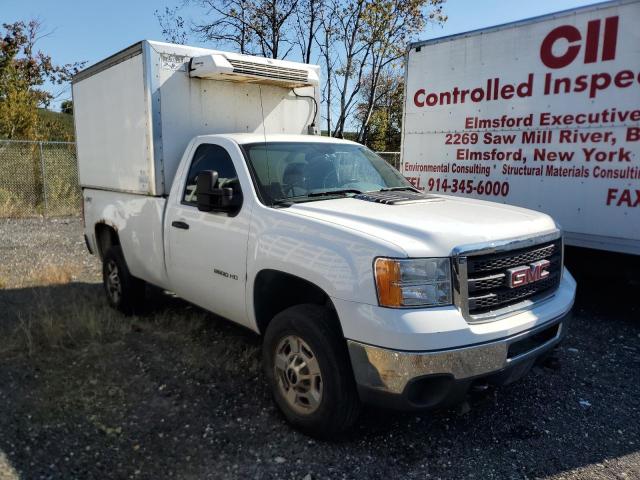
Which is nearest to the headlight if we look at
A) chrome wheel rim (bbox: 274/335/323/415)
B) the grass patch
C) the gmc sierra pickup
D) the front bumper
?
the gmc sierra pickup

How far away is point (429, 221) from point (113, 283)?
4035 millimetres

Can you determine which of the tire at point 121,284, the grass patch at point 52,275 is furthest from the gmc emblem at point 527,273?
the grass patch at point 52,275

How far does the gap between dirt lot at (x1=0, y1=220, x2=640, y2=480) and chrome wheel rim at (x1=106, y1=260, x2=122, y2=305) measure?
1.16ft

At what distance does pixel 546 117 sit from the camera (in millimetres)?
5605

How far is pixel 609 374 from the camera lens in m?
4.30

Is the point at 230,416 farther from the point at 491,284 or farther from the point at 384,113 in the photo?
the point at 384,113

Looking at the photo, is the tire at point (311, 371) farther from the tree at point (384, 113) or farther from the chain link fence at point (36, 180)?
the tree at point (384, 113)

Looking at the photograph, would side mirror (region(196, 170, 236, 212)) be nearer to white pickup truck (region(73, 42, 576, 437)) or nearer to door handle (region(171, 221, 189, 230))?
white pickup truck (region(73, 42, 576, 437))

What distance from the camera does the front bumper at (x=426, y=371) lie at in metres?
2.71

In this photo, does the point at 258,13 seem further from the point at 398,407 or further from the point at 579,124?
the point at 398,407

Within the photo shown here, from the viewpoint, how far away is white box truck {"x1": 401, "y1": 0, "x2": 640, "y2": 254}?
16.4 ft

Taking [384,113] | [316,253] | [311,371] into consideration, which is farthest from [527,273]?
[384,113]

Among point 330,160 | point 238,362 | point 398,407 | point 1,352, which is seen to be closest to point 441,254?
point 398,407

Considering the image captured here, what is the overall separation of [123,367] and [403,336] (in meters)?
2.70
